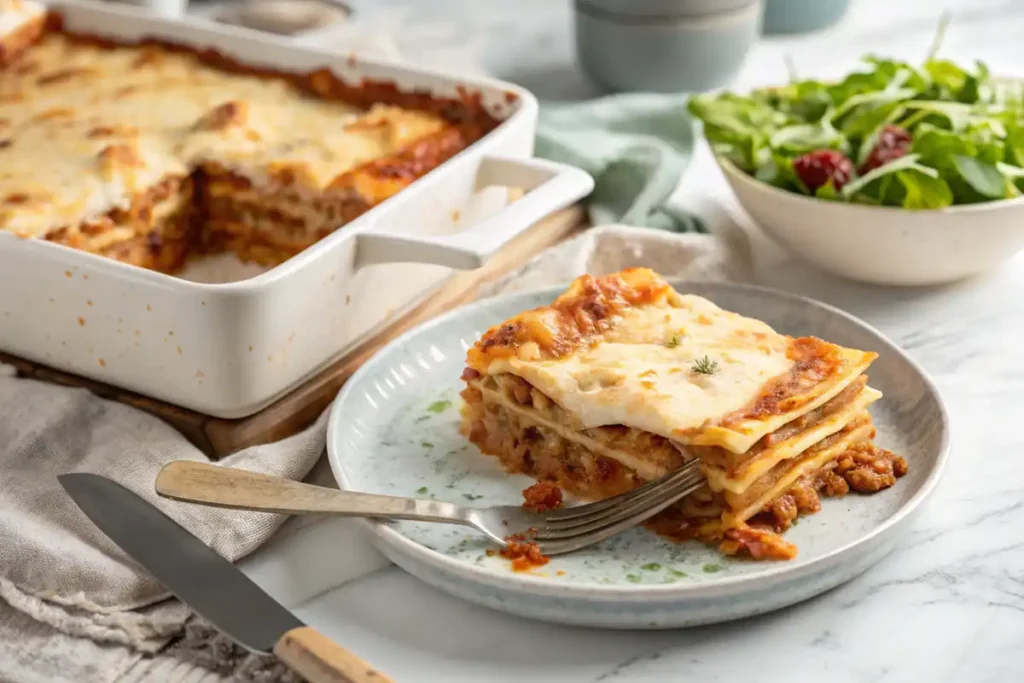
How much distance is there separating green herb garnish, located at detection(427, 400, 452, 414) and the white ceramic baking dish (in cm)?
26

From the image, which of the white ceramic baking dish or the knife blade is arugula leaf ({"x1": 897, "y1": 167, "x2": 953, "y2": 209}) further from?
the knife blade

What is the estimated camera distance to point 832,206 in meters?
2.82

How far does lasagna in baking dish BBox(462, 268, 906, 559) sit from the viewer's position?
206cm

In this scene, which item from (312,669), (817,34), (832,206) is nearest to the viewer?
(312,669)

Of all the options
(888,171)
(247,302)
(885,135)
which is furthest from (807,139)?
(247,302)

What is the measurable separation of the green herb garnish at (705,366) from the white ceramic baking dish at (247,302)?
48 cm

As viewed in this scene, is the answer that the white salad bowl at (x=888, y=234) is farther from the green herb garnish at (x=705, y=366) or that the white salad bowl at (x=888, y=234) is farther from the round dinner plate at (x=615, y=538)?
the green herb garnish at (x=705, y=366)

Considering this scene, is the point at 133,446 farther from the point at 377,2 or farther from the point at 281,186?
the point at 377,2

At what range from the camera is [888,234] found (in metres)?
2.82

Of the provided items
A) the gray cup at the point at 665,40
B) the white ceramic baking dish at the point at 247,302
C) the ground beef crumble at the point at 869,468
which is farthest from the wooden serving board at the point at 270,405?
the gray cup at the point at 665,40

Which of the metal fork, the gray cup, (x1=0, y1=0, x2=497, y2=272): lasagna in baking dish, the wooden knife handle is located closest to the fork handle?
the metal fork

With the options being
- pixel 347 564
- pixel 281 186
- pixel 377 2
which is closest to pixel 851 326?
pixel 347 564

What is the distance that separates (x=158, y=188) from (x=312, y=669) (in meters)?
1.73

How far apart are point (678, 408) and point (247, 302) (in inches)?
31.7
